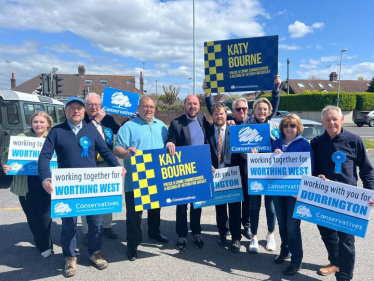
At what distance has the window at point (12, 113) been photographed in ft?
21.9

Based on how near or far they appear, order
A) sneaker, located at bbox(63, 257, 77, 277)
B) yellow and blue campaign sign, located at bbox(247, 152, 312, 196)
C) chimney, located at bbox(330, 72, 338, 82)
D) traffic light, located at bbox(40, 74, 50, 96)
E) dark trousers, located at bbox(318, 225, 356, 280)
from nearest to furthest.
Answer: dark trousers, located at bbox(318, 225, 356, 280) < sneaker, located at bbox(63, 257, 77, 277) < yellow and blue campaign sign, located at bbox(247, 152, 312, 196) < traffic light, located at bbox(40, 74, 50, 96) < chimney, located at bbox(330, 72, 338, 82)

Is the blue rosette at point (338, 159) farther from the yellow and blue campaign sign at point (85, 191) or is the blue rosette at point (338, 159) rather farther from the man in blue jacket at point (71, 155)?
the man in blue jacket at point (71, 155)

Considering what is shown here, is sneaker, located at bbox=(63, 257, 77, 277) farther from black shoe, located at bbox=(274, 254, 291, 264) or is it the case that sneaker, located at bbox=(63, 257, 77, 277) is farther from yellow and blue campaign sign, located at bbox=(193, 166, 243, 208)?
black shoe, located at bbox=(274, 254, 291, 264)

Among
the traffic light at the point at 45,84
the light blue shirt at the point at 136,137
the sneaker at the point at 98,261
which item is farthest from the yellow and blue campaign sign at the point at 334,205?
the traffic light at the point at 45,84

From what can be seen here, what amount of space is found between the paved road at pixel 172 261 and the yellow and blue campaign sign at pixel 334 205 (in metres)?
0.71

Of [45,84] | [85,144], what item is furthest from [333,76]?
[85,144]

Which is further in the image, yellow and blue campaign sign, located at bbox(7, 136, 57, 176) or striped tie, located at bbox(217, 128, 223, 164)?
striped tie, located at bbox(217, 128, 223, 164)

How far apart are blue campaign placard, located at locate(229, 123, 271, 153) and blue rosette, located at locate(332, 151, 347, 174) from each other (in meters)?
0.84

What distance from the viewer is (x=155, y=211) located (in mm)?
3779

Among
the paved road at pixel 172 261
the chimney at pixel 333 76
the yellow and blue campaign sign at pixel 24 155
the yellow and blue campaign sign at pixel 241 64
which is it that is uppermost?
the chimney at pixel 333 76

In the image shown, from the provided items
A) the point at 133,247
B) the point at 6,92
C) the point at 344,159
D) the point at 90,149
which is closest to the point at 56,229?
the point at 133,247

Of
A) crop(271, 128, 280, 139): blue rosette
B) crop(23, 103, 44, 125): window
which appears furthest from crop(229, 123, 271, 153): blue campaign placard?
crop(23, 103, 44, 125): window

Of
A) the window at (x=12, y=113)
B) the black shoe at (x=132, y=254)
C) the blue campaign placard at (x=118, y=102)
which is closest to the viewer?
the black shoe at (x=132, y=254)

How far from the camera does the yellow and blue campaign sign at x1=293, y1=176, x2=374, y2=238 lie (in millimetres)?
2494
